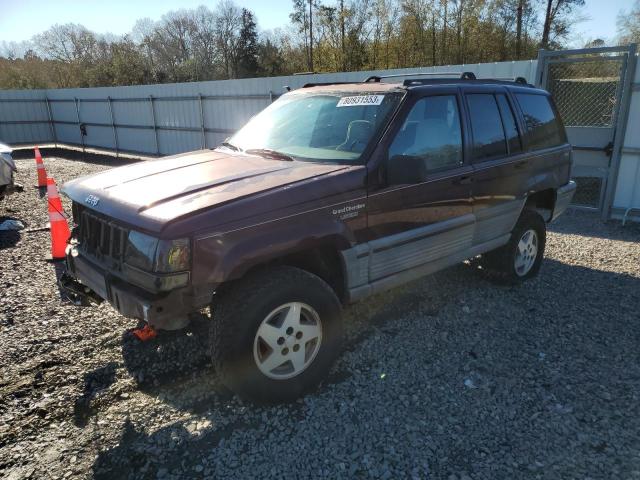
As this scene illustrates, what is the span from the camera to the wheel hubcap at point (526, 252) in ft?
16.3

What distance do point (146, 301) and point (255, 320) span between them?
630mm

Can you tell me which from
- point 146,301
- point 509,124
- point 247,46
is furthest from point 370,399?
point 247,46

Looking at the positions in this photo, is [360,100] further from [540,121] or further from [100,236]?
[540,121]

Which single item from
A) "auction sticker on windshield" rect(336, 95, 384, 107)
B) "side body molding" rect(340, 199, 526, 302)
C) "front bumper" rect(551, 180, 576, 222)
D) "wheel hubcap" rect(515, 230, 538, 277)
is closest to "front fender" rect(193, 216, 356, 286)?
"side body molding" rect(340, 199, 526, 302)

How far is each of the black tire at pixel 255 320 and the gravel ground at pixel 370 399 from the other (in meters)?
0.17

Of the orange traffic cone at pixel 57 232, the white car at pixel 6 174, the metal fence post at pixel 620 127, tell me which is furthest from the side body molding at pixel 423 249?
the white car at pixel 6 174

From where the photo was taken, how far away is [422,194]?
3.67 metres

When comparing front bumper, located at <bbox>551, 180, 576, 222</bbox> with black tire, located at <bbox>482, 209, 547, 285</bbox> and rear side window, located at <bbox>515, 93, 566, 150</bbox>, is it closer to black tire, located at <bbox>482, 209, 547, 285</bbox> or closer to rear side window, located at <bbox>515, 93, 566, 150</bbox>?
black tire, located at <bbox>482, 209, 547, 285</bbox>

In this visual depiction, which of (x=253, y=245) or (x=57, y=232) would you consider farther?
(x=57, y=232)

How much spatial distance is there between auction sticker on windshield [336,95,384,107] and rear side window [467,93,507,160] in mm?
1009

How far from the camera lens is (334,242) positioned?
3.16 meters

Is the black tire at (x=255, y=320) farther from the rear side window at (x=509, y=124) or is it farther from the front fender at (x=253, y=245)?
the rear side window at (x=509, y=124)

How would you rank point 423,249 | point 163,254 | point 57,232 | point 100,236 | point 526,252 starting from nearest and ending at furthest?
point 163,254 < point 100,236 < point 423,249 < point 526,252 < point 57,232

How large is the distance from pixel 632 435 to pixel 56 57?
57744 millimetres
